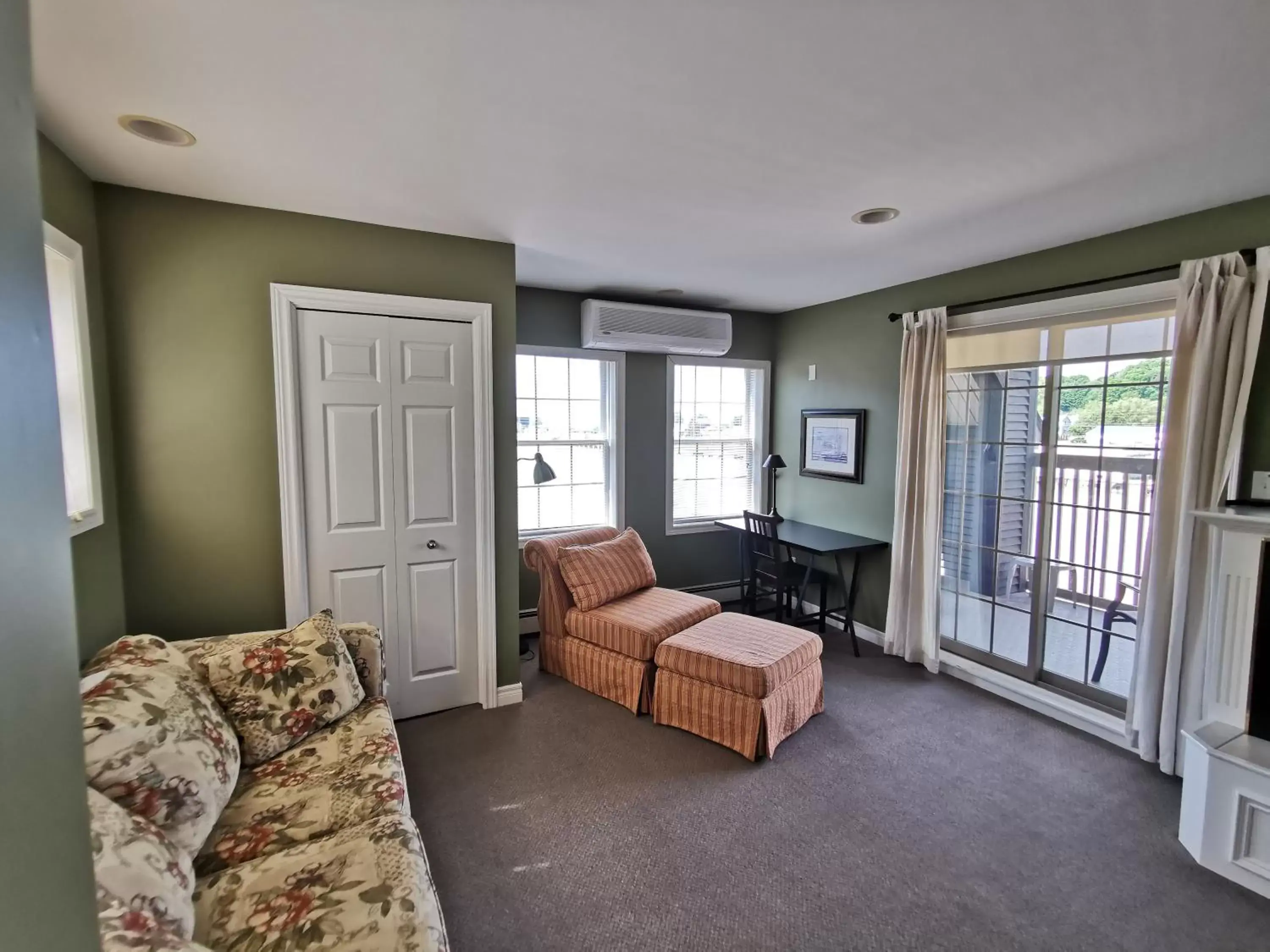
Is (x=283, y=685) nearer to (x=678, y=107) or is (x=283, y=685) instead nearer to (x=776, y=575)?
(x=678, y=107)

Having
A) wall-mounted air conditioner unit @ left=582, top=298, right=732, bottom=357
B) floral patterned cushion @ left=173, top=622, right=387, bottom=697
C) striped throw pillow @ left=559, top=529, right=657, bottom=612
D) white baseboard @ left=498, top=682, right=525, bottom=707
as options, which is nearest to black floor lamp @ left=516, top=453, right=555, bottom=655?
striped throw pillow @ left=559, top=529, right=657, bottom=612

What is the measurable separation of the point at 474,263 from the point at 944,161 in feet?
6.82

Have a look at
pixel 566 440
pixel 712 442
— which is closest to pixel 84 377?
pixel 566 440

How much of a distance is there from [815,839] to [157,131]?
3.30m

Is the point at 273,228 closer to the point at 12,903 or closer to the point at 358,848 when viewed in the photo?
the point at 358,848

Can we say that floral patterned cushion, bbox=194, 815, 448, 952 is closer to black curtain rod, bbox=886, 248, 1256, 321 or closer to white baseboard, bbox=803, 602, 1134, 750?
white baseboard, bbox=803, 602, 1134, 750

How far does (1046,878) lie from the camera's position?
2.01 meters

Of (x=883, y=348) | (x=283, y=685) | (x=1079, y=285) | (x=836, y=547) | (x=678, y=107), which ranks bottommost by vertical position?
(x=283, y=685)

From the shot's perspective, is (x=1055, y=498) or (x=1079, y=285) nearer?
(x=1079, y=285)

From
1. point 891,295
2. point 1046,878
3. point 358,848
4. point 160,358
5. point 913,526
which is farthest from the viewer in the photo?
point 891,295

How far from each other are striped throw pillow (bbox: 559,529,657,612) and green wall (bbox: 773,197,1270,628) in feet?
5.27

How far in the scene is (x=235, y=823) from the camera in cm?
164

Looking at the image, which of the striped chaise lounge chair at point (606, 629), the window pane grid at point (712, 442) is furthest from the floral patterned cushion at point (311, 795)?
the window pane grid at point (712, 442)

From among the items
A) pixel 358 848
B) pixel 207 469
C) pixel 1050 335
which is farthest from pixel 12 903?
pixel 1050 335
